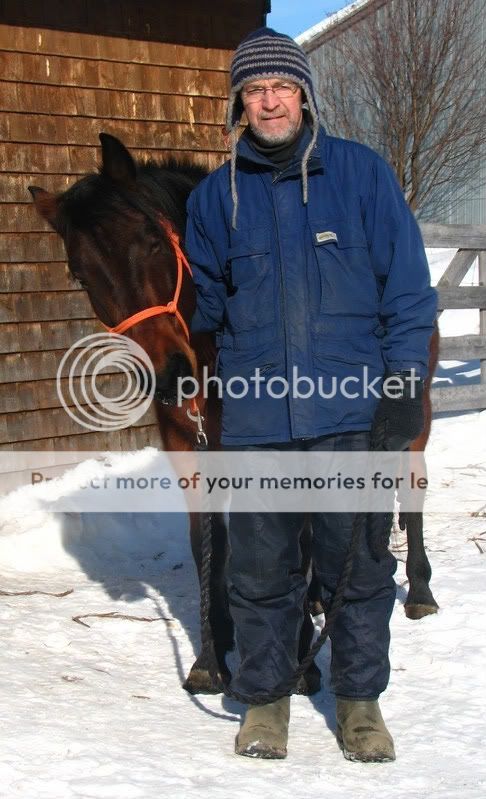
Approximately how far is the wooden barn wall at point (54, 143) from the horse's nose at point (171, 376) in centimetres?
330

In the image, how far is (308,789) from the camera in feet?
8.20

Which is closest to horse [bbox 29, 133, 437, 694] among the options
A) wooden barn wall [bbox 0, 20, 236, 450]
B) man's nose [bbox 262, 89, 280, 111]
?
man's nose [bbox 262, 89, 280, 111]

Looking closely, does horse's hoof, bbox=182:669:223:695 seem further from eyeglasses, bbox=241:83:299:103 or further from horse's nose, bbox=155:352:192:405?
eyeglasses, bbox=241:83:299:103

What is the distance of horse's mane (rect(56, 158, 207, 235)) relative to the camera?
3.43 meters

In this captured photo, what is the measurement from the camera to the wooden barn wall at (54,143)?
6.29 m

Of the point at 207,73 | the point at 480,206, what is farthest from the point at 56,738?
the point at 480,206

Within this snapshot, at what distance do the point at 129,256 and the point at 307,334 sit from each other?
99cm

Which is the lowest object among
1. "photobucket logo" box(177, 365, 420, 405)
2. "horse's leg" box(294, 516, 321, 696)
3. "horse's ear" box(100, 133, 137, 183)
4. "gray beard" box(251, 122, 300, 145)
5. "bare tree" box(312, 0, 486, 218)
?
"horse's leg" box(294, 516, 321, 696)

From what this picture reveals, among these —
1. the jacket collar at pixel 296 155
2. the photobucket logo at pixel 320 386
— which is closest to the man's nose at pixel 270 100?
the jacket collar at pixel 296 155

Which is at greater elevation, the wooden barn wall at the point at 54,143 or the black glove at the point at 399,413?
the wooden barn wall at the point at 54,143

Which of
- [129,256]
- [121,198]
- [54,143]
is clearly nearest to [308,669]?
[129,256]

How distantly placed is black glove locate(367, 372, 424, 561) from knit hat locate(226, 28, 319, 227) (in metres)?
0.60

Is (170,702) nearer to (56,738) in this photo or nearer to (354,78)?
(56,738)

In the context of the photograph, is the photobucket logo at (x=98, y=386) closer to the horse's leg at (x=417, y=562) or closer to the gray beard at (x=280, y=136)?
the horse's leg at (x=417, y=562)
